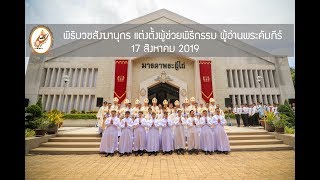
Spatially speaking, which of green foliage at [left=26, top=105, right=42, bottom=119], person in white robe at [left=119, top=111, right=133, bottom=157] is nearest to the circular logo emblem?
person in white robe at [left=119, top=111, right=133, bottom=157]

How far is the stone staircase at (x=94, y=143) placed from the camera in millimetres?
9828

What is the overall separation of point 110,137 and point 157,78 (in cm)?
1254

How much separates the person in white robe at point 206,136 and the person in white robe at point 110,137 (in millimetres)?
3407

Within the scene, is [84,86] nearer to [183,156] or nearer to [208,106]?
[208,106]

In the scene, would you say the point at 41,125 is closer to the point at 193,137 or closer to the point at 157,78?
the point at 193,137

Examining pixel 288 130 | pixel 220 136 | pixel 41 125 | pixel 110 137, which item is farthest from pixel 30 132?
pixel 288 130

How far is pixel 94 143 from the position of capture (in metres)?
10.7

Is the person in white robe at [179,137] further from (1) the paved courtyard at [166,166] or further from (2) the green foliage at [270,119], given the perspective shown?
(2) the green foliage at [270,119]

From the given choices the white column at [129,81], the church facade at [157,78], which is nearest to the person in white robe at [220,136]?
the church facade at [157,78]

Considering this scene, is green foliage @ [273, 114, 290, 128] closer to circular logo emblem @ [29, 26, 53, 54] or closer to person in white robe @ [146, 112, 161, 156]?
person in white robe @ [146, 112, 161, 156]

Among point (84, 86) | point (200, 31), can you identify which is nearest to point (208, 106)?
point (200, 31)

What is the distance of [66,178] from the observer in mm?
6031

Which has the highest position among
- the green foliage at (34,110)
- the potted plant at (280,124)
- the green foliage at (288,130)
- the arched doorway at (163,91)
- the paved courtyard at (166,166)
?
the arched doorway at (163,91)
